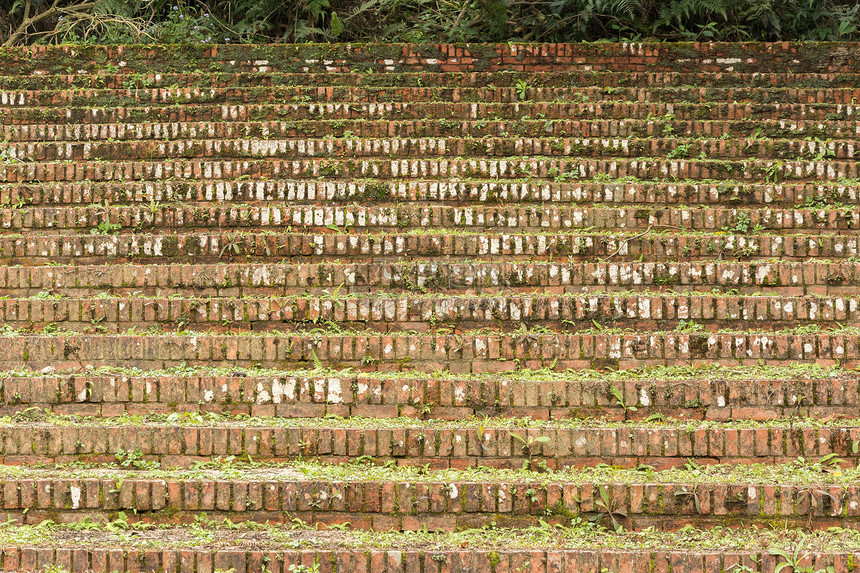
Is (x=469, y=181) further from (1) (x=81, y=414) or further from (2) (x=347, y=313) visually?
(1) (x=81, y=414)

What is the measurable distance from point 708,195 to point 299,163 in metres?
2.77

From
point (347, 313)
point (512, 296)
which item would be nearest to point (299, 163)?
point (347, 313)

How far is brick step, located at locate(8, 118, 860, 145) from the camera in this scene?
18.8 feet

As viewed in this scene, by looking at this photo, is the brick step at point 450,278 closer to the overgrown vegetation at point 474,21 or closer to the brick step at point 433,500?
the brick step at point 433,500

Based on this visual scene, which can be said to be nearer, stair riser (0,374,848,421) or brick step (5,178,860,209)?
stair riser (0,374,848,421)

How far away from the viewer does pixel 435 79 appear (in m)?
6.82

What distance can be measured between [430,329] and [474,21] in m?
5.62

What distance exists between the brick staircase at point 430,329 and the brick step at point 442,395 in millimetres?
13

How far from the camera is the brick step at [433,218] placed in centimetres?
471

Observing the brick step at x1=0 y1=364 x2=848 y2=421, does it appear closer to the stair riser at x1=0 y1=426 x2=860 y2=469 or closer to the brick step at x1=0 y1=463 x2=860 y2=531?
the stair riser at x1=0 y1=426 x2=860 y2=469

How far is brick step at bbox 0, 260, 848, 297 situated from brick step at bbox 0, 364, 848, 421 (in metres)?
0.78

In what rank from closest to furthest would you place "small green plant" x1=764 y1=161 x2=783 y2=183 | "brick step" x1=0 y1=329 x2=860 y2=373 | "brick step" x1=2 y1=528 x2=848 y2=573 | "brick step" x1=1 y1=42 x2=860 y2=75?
"brick step" x1=2 y1=528 x2=848 y2=573
"brick step" x1=0 y1=329 x2=860 y2=373
"small green plant" x1=764 y1=161 x2=783 y2=183
"brick step" x1=1 y1=42 x2=860 y2=75

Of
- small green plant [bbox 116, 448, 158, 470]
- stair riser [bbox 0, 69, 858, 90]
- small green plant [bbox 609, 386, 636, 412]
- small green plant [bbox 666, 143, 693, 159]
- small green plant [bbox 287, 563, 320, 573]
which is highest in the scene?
stair riser [bbox 0, 69, 858, 90]

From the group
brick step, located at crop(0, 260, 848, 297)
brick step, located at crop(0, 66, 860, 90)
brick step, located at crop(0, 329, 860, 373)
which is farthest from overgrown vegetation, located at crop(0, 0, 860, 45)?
brick step, located at crop(0, 329, 860, 373)
